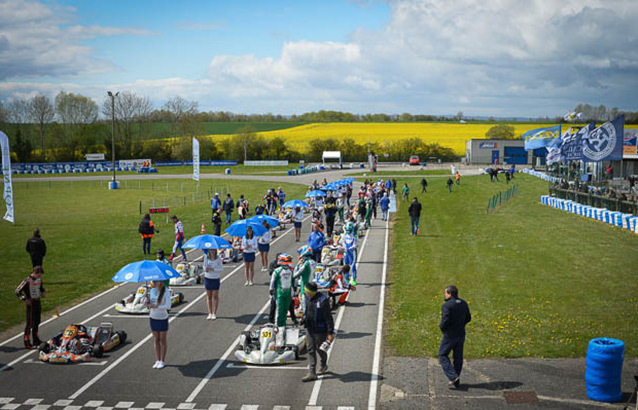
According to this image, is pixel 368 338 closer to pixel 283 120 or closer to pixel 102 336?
pixel 102 336

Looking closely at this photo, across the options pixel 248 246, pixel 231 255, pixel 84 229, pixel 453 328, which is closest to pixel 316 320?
pixel 453 328

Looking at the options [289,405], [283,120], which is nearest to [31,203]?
[289,405]

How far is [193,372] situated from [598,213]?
28946 mm

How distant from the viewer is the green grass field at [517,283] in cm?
1302

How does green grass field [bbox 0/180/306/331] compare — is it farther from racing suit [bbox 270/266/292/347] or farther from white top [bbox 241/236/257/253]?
racing suit [bbox 270/266/292/347]

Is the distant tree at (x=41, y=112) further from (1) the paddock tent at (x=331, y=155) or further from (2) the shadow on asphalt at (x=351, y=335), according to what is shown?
(2) the shadow on asphalt at (x=351, y=335)

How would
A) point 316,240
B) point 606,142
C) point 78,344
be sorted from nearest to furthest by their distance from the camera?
1. point 78,344
2. point 316,240
3. point 606,142

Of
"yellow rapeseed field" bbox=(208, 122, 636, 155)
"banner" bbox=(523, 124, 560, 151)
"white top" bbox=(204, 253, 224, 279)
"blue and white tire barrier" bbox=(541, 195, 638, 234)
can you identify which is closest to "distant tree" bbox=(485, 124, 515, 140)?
"yellow rapeseed field" bbox=(208, 122, 636, 155)

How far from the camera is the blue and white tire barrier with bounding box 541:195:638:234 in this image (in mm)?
28655

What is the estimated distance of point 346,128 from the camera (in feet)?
461

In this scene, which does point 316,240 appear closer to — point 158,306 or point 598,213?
point 158,306

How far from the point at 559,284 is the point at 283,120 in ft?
528

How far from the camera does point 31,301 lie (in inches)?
502

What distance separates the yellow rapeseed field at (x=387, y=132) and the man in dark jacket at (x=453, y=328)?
105192 millimetres
